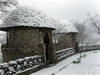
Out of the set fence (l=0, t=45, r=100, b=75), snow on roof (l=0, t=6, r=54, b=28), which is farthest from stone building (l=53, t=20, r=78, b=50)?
fence (l=0, t=45, r=100, b=75)

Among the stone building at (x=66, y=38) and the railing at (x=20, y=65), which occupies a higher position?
the stone building at (x=66, y=38)

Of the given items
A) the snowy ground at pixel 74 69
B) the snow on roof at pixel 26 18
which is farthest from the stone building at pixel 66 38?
the snowy ground at pixel 74 69

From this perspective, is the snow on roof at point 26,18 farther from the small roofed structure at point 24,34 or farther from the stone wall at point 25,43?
the stone wall at point 25,43

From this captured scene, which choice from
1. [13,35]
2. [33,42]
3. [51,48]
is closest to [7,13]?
[13,35]

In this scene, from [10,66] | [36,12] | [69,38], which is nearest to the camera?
[10,66]

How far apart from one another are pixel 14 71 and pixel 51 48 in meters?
7.46

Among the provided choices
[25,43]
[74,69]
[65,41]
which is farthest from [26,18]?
[65,41]

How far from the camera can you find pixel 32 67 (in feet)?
39.5

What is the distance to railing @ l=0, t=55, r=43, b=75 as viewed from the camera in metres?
8.91

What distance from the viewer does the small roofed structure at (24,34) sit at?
1417 cm

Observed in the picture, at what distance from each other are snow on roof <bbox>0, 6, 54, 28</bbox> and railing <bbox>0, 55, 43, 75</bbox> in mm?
3114

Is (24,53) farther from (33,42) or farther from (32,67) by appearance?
(32,67)

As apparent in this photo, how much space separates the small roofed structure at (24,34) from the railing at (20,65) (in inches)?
48.2

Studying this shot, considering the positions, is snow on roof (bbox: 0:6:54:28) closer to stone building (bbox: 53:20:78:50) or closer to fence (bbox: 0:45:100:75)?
fence (bbox: 0:45:100:75)
